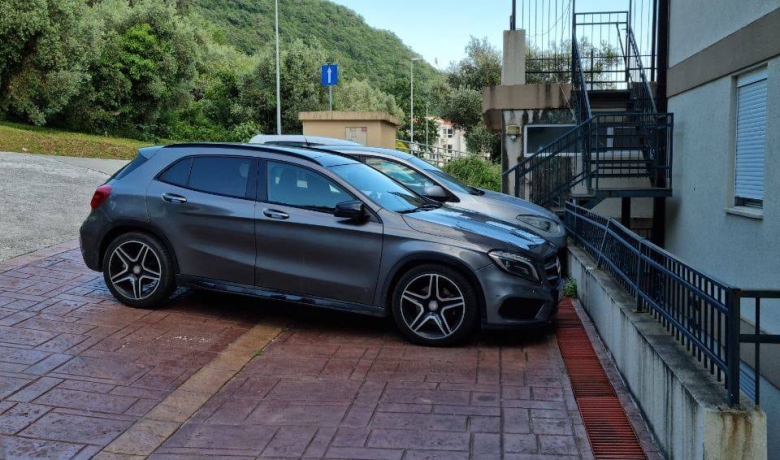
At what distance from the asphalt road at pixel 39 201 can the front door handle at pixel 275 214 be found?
3.63 metres

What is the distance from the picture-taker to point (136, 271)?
7.20 metres

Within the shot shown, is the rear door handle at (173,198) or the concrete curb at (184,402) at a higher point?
the rear door handle at (173,198)

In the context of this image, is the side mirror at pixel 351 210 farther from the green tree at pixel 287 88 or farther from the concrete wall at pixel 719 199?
the green tree at pixel 287 88

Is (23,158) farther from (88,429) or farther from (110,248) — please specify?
(88,429)

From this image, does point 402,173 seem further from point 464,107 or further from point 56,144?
point 464,107

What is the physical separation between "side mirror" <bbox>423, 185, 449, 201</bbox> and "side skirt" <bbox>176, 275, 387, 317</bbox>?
3.07m

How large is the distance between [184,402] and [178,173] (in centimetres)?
285

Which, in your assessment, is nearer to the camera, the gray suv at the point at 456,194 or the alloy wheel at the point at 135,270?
the alloy wheel at the point at 135,270

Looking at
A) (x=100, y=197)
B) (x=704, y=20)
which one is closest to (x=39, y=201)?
(x=100, y=197)

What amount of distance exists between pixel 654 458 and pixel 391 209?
10.6 feet

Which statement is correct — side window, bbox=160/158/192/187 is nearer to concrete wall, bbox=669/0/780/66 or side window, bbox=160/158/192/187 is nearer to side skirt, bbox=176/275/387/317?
side skirt, bbox=176/275/387/317

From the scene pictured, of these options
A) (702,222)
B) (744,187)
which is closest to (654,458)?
(744,187)

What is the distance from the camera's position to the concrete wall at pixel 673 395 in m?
3.63

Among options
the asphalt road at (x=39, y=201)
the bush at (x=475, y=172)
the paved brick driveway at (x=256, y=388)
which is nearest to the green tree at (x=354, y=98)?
the bush at (x=475, y=172)
